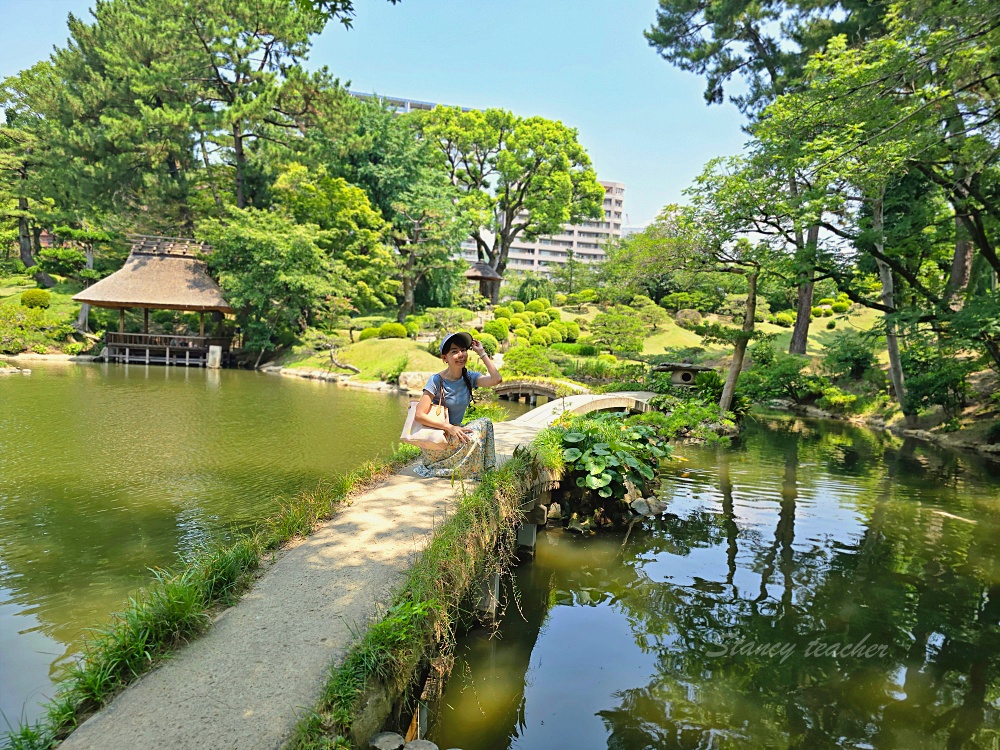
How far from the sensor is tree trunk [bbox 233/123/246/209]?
25.0m

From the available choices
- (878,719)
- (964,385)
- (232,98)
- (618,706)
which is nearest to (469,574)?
(618,706)

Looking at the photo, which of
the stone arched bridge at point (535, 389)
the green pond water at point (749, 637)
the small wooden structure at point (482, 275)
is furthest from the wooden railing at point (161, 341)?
the green pond water at point (749, 637)

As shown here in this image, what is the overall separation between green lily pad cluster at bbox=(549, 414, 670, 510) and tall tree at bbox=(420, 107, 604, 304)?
2843 centimetres

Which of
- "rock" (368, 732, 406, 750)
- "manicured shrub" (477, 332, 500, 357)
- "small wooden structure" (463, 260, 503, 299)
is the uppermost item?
"small wooden structure" (463, 260, 503, 299)

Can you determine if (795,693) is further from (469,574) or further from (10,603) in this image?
(10,603)

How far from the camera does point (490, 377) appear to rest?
5.24m

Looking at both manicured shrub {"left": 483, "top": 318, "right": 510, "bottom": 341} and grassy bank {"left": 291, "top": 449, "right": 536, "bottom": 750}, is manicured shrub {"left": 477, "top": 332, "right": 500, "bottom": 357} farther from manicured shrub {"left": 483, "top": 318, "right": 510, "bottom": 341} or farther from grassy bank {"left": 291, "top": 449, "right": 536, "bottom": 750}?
grassy bank {"left": 291, "top": 449, "right": 536, "bottom": 750}

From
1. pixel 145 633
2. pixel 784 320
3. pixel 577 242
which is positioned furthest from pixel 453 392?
pixel 577 242

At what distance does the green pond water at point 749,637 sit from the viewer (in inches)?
137

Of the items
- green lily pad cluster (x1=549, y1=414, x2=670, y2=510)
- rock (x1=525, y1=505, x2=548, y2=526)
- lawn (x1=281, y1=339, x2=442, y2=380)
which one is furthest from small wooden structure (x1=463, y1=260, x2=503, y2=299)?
rock (x1=525, y1=505, x2=548, y2=526)

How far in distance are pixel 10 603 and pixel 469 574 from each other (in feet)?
11.6

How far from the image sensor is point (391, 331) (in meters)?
24.2

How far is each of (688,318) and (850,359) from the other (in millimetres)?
12543

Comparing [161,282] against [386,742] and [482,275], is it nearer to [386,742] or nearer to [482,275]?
[482,275]
